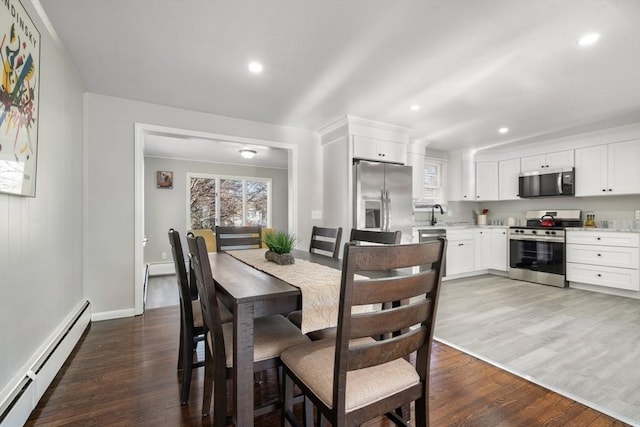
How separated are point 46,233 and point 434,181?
18.3 feet

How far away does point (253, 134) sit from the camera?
393cm

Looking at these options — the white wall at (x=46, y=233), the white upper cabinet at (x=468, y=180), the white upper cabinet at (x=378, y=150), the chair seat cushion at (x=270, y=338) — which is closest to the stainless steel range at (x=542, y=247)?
the white upper cabinet at (x=468, y=180)

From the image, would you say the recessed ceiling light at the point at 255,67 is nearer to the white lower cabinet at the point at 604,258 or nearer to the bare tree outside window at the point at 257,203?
the bare tree outside window at the point at 257,203

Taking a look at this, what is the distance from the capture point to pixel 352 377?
3.42 feet

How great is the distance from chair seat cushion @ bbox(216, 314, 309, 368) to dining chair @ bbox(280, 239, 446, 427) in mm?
114

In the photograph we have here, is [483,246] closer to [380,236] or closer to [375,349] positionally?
[380,236]

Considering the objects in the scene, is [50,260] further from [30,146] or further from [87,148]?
[87,148]

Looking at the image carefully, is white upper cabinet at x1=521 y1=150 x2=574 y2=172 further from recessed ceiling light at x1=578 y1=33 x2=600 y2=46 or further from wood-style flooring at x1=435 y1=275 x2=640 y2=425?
recessed ceiling light at x1=578 y1=33 x2=600 y2=46

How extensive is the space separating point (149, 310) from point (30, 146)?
7.51 ft

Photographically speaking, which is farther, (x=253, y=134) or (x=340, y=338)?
(x=253, y=134)

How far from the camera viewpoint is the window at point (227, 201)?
625cm

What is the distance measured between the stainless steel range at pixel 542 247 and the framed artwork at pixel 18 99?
6078mm

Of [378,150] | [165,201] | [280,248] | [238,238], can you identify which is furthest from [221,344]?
[165,201]

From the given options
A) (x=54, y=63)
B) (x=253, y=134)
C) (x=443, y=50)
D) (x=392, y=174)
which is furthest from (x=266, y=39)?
(x=392, y=174)
